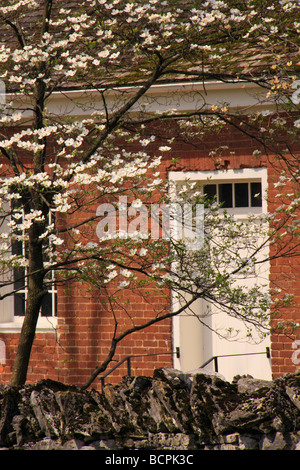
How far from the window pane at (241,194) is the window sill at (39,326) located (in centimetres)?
307

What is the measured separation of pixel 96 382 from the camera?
9.75 m

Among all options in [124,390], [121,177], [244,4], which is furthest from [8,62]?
[124,390]

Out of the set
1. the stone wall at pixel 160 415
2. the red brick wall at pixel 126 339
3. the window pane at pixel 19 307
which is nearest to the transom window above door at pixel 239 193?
the red brick wall at pixel 126 339

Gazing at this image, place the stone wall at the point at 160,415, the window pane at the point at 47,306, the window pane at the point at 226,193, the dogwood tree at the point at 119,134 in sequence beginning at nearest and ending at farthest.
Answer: the stone wall at the point at 160,415 → the dogwood tree at the point at 119,134 → the window pane at the point at 226,193 → the window pane at the point at 47,306

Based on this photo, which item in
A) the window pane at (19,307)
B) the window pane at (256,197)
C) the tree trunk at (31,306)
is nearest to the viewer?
the tree trunk at (31,306)

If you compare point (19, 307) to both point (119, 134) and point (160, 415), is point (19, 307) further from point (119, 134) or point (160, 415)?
point (160, 415)

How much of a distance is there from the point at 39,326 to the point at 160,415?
15.3ft

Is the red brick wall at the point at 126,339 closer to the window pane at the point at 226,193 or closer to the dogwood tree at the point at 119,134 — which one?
the window pane at the point at 226,193

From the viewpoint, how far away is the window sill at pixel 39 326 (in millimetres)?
10070

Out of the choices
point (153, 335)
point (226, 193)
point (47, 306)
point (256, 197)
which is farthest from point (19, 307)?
point (256, 197)

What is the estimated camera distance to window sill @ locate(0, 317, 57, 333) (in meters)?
10.1

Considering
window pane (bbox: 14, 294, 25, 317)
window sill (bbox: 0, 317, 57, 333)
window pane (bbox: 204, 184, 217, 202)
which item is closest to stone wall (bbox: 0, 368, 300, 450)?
window sill (bbox: 0, 317, 57, 333)

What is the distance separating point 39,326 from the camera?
10102 millimetres

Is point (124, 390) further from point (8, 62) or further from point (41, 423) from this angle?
point (8, 62)
